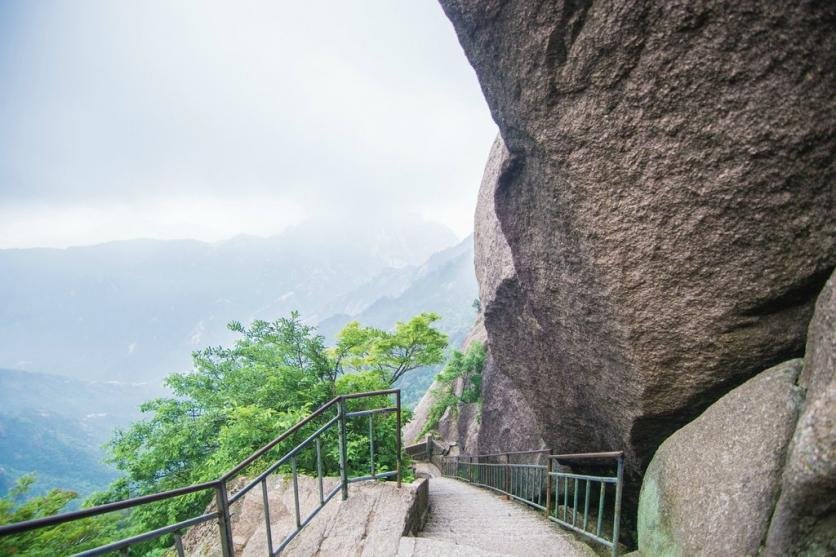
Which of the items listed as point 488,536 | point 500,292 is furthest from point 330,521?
point 500,292

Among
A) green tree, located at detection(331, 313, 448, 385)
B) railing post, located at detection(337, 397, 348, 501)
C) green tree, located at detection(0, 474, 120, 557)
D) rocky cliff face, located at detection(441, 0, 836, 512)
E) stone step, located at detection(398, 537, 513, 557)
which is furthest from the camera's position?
green tree, located at detection(331, 313, 448, 385)

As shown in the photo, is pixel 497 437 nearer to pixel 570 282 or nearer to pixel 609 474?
pixel 609 474

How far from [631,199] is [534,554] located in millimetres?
3743

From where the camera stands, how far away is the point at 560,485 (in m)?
7.79

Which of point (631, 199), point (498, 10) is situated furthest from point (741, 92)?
point (498, 10)

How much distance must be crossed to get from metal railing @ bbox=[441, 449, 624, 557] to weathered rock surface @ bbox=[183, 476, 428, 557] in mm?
1829

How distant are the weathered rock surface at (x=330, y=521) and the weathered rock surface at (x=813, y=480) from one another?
2.94 m

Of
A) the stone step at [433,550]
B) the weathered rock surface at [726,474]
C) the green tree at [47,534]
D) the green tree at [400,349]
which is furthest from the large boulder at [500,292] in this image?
the green tree at [47,534]

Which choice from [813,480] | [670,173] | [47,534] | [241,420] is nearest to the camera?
[813,480]

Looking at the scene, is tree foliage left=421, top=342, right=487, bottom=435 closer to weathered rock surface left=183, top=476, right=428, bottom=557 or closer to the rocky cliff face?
weathered rock surface left=183, top=476, right=428, bottom=557

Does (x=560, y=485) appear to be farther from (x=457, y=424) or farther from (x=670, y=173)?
(x=457, y=424)

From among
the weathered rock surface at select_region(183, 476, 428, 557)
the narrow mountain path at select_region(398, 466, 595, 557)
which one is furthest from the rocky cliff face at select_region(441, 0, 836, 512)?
the weathered rock surface at select_region(183, 476, 428, 557)

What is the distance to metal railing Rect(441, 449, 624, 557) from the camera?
383cm

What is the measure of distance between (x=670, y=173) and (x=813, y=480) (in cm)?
→ 212
